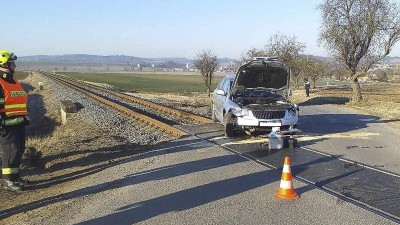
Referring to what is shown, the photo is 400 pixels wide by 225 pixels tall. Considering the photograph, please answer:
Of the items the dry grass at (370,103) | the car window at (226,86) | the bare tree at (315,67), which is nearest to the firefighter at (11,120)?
the car window at (226,86)

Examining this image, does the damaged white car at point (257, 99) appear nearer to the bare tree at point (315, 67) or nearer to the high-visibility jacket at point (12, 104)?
the high-visibility jacket at point (12, 104)

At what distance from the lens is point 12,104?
25.1 feet

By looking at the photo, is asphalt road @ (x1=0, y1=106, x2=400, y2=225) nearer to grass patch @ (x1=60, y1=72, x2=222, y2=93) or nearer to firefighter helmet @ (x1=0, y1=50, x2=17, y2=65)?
firefighter helmet @ (x1=0, y1=50, x2=17, y2=65)

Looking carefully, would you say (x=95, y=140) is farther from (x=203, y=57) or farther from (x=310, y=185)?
(x=203, y=57)

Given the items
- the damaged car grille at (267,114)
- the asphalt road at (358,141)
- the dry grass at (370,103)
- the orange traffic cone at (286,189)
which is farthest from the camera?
the dry grass at (370,103)

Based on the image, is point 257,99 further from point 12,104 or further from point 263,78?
point 12,104

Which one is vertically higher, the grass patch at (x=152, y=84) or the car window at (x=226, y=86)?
the car window at (x=226, y=86)

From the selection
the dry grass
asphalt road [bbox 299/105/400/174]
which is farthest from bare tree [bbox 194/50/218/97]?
asphalt road [bbox 299/105/400/174]

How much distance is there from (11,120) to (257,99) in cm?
706

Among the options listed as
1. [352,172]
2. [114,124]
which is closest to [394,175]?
[352,172]

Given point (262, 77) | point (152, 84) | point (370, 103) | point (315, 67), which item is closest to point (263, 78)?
point (262, 77)

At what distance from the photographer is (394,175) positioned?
8.05 metres

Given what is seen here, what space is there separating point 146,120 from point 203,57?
104 feet

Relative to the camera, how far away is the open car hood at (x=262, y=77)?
13.8 m
